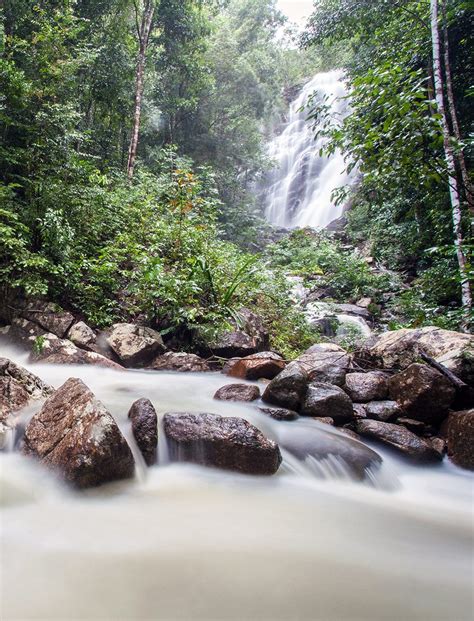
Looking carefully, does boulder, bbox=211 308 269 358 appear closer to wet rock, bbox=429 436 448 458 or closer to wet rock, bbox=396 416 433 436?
wet rock, bbox=396 416 433 436

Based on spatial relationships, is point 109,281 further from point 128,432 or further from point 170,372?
point 128,432

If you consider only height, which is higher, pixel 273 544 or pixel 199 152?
pixel 199 152

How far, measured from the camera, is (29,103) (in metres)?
6.70

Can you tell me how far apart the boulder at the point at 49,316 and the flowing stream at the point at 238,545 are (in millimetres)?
3034

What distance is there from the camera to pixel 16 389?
3.10 meters

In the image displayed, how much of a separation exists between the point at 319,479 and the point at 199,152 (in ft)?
54.2

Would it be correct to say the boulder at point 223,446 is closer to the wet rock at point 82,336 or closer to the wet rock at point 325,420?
the wet rock at point 325,420

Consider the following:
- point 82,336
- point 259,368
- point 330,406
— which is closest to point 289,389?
point 330,406

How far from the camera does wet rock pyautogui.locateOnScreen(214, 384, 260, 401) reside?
13.2 feet

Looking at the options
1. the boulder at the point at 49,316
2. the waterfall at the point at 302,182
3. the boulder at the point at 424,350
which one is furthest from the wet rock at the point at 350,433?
the waterfall at the point at 302,182

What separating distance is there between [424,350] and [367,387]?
100 cm

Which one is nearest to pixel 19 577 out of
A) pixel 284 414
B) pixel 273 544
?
pixel 273 544

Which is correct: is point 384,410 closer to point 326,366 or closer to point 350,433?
point 350,433

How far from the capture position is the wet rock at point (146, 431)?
2783 millimetres
